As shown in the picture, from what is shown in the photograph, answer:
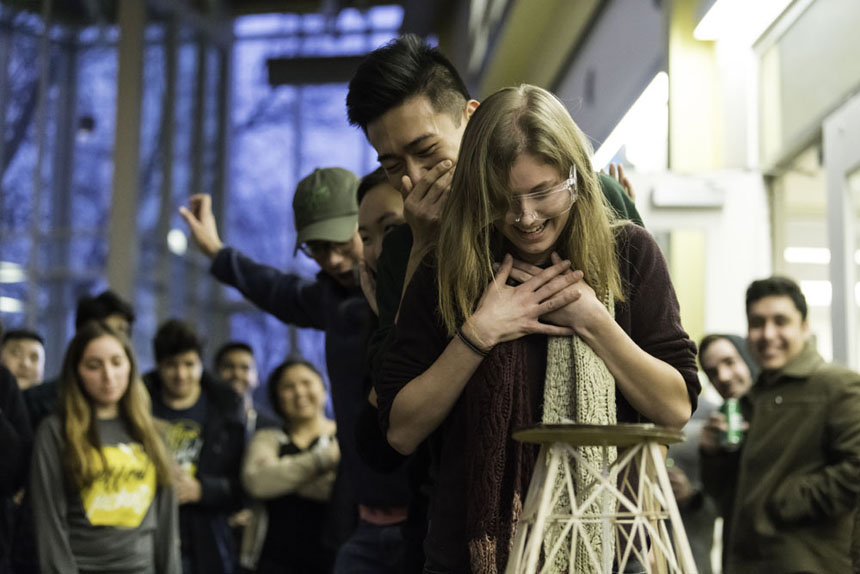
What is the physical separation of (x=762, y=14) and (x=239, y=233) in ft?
29.0

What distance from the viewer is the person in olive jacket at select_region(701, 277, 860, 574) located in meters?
3.37

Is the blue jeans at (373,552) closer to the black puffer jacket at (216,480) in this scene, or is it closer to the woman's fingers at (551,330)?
the woman's fingers at (551,330)

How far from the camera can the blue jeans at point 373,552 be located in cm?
255

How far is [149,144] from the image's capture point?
11906 millimetres

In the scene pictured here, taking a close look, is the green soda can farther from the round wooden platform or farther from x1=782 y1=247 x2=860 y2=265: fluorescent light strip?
the round wooden platform

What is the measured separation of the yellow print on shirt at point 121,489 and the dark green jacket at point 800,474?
1.93m

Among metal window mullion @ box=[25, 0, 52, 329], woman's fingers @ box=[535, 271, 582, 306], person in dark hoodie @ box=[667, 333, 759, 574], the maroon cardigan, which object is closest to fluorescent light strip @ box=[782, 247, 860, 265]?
person in dark hoodie @ box=[667, 333, 759, 574]

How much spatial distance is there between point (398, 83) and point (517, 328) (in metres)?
0.67

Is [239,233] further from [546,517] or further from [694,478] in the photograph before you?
[546,517]

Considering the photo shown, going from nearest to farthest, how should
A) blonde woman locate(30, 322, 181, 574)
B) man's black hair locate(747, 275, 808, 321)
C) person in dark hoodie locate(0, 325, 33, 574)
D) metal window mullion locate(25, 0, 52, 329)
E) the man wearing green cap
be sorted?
the man wearing green cap → man's black hair locate(747, 275, 808, 321) → blonde woman locate(30, 322, 181, 574) → person in dark hoodie locate(0, 325, 33, 574) → metal window mullion locate(25, 0, 52, 329)

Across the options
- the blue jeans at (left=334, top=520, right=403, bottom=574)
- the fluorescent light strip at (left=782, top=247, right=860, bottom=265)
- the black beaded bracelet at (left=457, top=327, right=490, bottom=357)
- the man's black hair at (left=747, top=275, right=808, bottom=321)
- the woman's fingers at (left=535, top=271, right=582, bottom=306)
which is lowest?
the blue jeans at (left=334, top=520, right=403, bottom=574)

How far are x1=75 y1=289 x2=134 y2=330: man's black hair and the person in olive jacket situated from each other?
9.09 ft

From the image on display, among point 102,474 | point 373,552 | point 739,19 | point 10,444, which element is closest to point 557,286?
point 373,552

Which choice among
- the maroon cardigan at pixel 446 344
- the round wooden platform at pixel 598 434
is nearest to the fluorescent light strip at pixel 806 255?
the maroon cardigan at pixel 446 344
